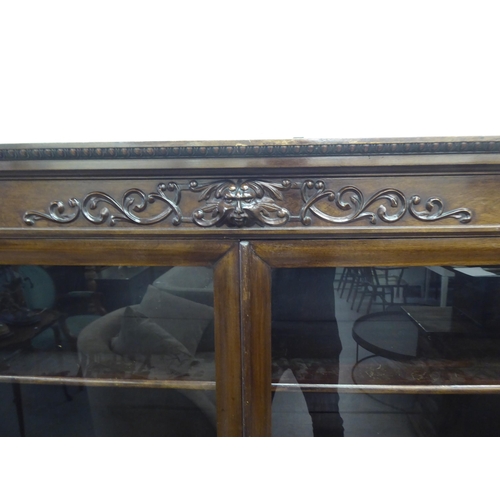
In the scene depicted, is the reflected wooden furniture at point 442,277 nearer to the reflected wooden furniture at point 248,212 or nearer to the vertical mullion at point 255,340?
the reflected wooden furniture at point 248,212

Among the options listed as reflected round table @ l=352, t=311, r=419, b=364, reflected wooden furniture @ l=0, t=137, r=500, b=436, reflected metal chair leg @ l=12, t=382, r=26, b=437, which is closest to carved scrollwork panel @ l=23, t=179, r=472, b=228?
reflected wooden furniture @ l=0, t=137, r=500, b=436

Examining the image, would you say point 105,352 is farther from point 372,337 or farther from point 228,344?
point 372,337

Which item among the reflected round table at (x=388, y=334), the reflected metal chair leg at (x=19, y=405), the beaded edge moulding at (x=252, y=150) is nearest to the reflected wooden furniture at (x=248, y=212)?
the beaded edge moulding at (x=252, y=150)

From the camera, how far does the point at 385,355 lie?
22.3 inches

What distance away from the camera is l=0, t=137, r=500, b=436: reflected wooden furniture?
0.46 meters

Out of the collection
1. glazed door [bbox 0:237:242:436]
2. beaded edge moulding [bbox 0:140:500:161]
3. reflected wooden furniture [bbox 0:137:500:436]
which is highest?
beaded edge moulding [bbox 0:140:500:161]

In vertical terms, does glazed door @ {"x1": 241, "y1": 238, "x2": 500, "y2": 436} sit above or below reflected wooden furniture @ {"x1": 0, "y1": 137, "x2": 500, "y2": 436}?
below

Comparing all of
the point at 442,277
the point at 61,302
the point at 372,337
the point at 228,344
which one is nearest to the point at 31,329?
the point at 61,302

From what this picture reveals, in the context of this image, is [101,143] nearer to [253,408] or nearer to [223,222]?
[223,222]

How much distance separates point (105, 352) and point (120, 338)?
0.04 metres

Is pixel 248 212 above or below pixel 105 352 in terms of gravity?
above

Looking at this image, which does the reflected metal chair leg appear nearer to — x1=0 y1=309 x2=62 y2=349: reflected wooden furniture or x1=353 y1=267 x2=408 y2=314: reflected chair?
x1=0 y1=309 x2=62 y2=349: reflected wooden furniture

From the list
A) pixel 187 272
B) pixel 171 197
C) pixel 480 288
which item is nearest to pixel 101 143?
pixel 171 197

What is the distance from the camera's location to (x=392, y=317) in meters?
0.55
